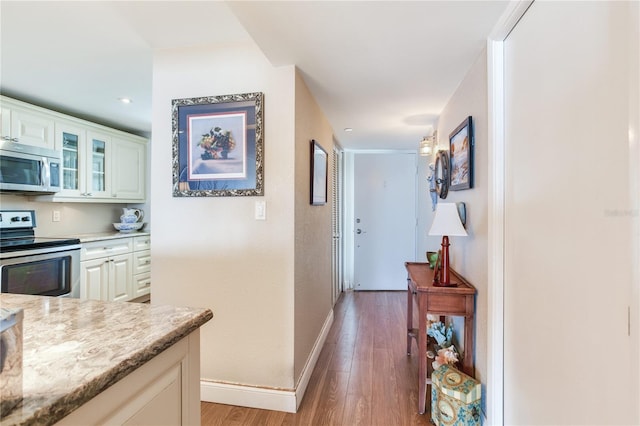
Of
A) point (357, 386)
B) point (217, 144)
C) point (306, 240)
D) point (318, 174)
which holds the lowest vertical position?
point (357, 386)

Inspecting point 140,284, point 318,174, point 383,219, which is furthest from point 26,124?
point 383,219

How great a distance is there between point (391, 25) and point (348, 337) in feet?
8.55

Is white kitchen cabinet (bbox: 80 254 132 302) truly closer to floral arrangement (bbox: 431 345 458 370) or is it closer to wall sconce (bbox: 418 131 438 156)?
floral arrangement (bbox: 431 345 458 370)

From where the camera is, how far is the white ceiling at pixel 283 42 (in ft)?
4.49

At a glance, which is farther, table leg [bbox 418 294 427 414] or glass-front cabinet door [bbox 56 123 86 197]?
glass-front cabinet door [bbox 56 123 86 197]

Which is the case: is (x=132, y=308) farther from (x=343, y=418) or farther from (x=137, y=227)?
(x=137, y=227)

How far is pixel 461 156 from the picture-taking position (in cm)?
203

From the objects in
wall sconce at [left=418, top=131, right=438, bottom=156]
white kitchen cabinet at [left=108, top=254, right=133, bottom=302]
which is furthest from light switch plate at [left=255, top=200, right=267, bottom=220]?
white kitchen cabinet at [left=108, top=254, right=133, bottom=302]

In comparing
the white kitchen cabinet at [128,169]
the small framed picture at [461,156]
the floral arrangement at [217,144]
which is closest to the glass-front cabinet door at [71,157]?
the white kitchen cabinet at [128,169]

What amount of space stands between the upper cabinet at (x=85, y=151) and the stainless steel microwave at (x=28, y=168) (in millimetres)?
94

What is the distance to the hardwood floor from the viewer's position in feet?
5.84

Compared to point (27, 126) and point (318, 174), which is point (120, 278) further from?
point (318, 174)

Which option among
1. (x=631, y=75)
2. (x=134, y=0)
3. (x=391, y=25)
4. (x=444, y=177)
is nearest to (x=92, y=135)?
(x=134, y=0)

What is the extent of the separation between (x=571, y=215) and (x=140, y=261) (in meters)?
4.08
